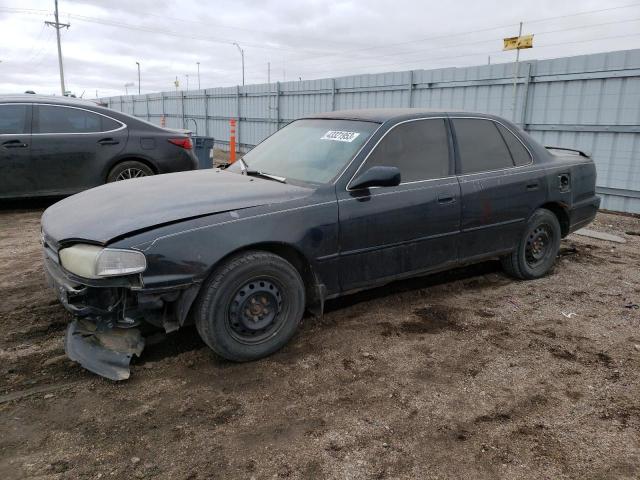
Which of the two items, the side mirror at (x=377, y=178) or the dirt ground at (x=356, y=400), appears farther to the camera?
the side mirror at (x=377, y=178)

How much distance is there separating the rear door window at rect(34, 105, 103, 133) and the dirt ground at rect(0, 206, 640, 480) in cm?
339

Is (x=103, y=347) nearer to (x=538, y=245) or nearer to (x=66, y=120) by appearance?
(x=538, y=245)

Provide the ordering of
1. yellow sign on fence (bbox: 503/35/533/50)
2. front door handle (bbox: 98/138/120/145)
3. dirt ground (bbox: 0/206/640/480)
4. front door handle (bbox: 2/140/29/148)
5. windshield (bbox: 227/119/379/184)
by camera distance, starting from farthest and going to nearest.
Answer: yellow sign on fence (bbox: 503/35/533/50), front door handle (bbox: 98/138/120/145), front door handle (bbox: 2/140/29/148), windshield (bbox: 227/119/379/184), dirt ground (bbox: 0/206/640/480)

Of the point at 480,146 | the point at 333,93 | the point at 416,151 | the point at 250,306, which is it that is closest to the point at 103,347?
the point at 250,306

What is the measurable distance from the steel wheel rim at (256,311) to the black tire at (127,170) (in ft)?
15.4

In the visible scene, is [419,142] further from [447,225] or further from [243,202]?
[243,202]

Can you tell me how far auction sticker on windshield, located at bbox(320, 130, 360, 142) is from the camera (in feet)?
12.6

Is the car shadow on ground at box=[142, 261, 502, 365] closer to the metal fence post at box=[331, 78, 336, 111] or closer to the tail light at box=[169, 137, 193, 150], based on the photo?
the tail light at box=[169, 137, 193, 150]

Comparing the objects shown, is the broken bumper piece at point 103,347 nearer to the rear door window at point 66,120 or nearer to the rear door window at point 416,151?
the rear door window at point 416,151

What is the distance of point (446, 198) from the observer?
4020 mm

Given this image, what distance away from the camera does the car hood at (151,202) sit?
9.66 ft

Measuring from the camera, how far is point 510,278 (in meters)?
5.06

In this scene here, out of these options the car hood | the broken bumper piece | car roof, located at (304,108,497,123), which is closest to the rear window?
the car hood

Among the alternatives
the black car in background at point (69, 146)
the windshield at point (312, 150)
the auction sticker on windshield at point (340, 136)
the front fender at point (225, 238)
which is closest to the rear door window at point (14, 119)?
the black car in background at point (69, 146)
